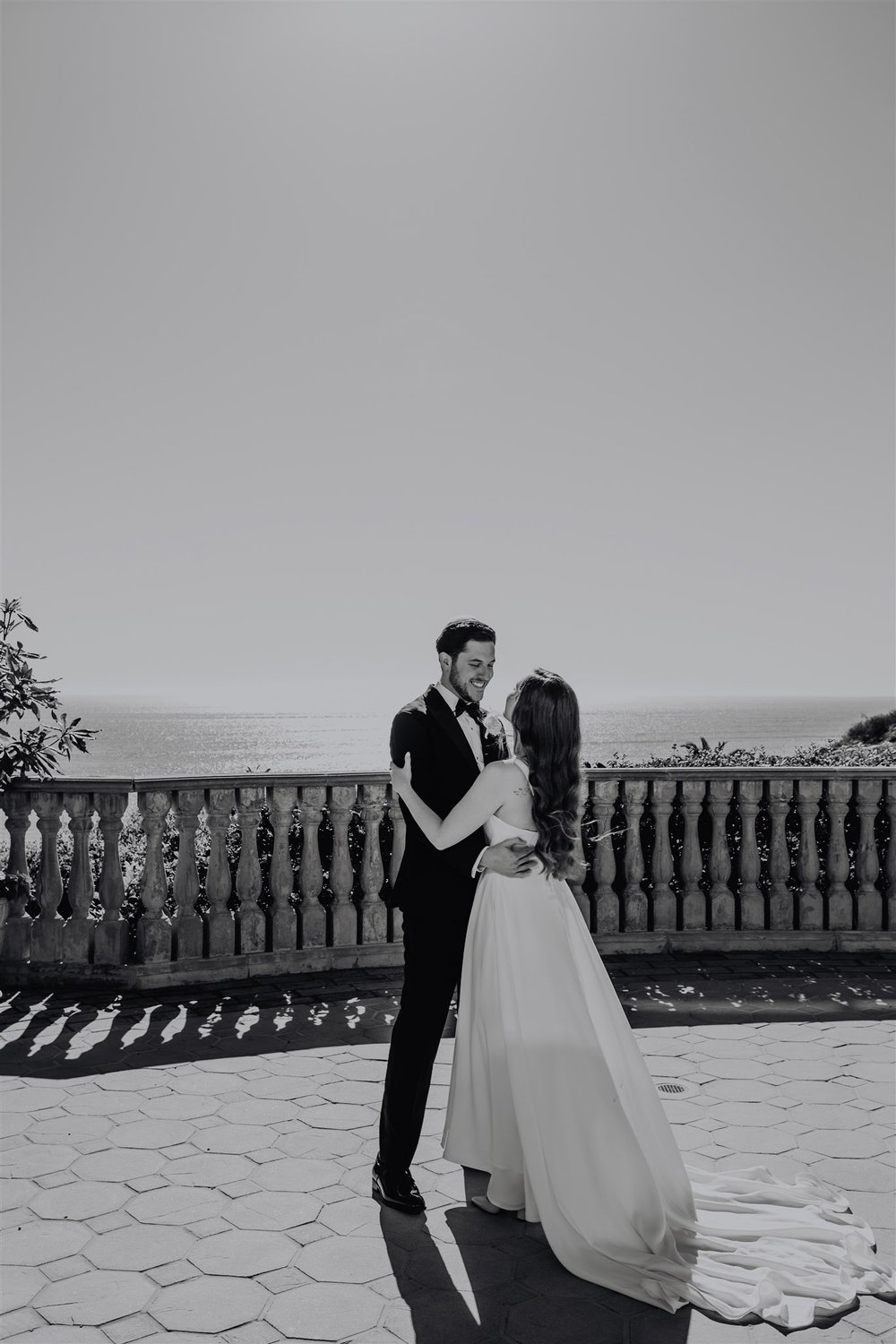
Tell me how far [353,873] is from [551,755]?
12.2 ft

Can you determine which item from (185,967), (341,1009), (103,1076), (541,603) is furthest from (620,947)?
(541,603)

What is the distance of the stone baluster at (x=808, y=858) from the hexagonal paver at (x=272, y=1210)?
4640 millimetres

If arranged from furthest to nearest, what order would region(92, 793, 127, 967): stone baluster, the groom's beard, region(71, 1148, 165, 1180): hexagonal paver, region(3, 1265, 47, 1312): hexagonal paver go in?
1. region(92, 793, 127, 967): stone baluster
2. the groom's beard
3. region(71, 1148, 165, 1180): hexagonal paver
4. region(3, 1265, 47, 1312): hexagonal paver

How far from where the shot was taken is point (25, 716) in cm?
670

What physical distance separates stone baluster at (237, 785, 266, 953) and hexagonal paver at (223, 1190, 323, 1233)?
113 inches

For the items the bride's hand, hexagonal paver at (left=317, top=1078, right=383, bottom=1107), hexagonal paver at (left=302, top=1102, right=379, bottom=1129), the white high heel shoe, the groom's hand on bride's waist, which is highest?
the bride's hand

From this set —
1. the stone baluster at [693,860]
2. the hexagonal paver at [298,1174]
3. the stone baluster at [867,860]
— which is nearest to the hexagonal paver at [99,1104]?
the hexagonal paver at [298,1174]

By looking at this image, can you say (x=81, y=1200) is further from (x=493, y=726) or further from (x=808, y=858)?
(x=808, y=858)

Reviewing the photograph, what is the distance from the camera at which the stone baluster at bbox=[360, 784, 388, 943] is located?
22.1ft

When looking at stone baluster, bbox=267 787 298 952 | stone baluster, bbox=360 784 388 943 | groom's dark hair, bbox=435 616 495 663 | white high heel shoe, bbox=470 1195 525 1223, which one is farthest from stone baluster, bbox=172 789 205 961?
white high heel shoe, bbox=470 1195 525 1223

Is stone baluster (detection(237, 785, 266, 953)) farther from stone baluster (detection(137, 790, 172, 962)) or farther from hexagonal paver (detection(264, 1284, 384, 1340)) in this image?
hexagonal paver (detection(264, 1284, 384, 1340))

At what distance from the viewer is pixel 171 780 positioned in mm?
6359

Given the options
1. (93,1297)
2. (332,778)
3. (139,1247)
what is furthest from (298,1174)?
(332,778)

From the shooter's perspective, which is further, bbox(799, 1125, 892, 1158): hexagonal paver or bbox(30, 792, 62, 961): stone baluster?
bbox(30, 792, 62, 961): stone baluster
